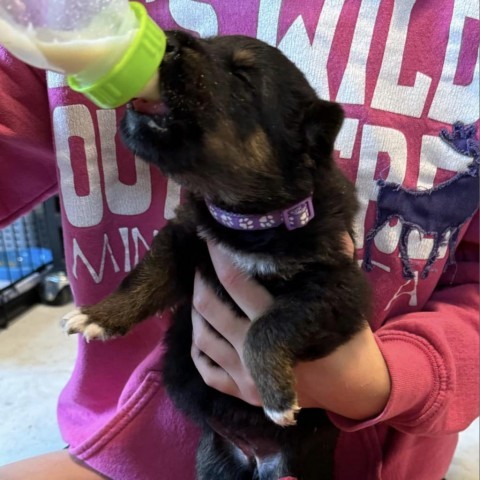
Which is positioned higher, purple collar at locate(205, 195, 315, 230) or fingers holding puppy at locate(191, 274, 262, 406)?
purple collar at locate(205, 195, 315, 230)

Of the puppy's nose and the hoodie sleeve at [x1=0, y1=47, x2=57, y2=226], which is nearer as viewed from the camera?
the puppy's nose

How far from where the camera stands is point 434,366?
3.56ft

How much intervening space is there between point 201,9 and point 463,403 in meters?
0.88

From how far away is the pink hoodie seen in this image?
1.09 meters

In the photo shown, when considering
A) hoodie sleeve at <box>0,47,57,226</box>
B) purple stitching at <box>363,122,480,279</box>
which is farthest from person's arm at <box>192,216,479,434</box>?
hoodie sleeve at <box>0,47,57,226</box>

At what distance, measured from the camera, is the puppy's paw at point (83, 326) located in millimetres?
952

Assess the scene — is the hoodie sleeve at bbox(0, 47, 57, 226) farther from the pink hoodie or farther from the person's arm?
the person's arm


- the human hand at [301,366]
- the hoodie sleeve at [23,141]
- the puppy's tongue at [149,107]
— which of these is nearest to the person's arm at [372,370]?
the human hand at [301,366]

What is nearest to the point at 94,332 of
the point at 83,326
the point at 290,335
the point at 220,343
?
the point at 83,326

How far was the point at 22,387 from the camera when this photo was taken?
3.39 feet

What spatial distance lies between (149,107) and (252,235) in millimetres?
282

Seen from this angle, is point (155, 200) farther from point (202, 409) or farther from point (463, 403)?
point (463, 403)

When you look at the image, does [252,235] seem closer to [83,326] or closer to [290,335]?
[290,335]

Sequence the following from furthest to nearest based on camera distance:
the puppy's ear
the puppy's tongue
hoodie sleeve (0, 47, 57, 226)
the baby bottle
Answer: hoodie sleeve (0, 47, 57, 226) < the puppy's ear < the puppy's tongue < the baby bottle
